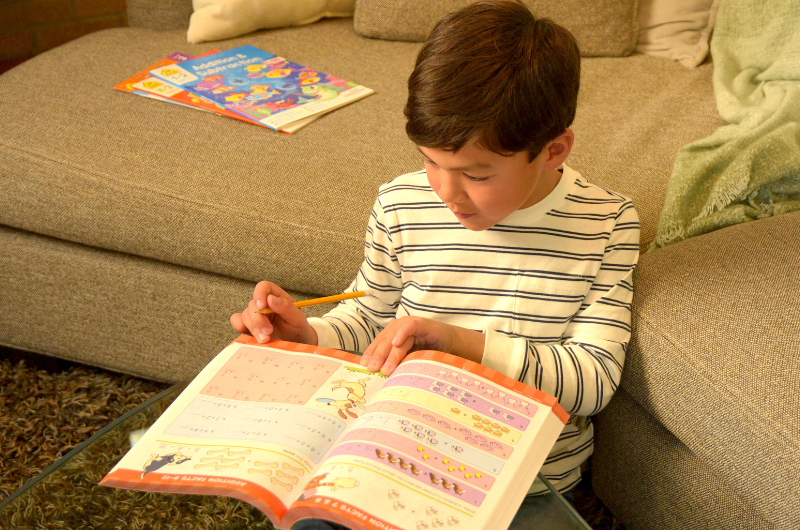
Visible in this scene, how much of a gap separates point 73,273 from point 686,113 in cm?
114

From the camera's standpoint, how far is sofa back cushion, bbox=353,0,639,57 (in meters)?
1.47

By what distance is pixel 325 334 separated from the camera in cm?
88

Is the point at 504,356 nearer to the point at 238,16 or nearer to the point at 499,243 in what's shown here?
the point at 499,243

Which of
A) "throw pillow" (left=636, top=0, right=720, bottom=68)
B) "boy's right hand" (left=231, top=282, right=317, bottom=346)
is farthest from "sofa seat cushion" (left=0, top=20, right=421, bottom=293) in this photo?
"throw pillow" (left=636, top=0, right=720, bottom=68)

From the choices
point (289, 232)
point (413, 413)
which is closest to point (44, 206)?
point (289, 232)

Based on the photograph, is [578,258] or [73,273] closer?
[578,258]

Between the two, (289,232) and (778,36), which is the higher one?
(778,36)

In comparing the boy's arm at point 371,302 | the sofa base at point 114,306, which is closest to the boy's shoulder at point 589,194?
the boy's arm at point 371,302

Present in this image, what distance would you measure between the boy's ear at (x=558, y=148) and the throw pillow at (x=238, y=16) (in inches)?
41.4

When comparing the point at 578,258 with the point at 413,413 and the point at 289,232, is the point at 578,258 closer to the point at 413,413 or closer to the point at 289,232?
the point at 413,413

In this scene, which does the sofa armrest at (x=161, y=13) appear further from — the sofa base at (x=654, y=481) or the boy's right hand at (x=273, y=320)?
the sofa base at (x=654, y=481)

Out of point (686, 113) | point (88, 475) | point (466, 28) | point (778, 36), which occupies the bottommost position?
point (88, 475)

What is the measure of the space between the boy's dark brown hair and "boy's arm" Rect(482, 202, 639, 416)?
20cm

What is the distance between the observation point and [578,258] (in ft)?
2.77
